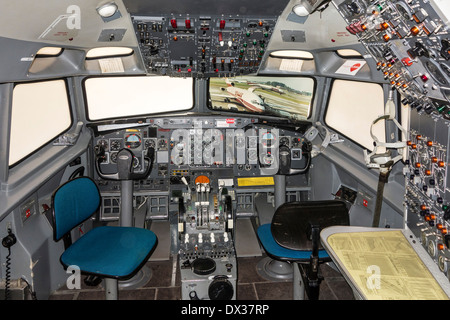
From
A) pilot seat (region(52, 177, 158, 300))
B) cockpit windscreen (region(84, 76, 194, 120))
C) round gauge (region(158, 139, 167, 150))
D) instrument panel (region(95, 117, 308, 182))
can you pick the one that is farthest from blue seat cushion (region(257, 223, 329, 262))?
cockpit windscreen (region(84, 76, 194, 120))

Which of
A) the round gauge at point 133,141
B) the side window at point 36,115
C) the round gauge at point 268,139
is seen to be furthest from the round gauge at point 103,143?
the round gauge at point 268,139

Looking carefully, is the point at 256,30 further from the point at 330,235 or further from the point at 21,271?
the point at 21,271

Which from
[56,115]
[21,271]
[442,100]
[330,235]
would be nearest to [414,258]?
[330,235]

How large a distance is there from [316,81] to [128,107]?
2155 millimetres

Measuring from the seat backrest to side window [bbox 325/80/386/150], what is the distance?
2.42m

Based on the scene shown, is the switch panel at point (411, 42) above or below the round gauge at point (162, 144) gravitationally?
above

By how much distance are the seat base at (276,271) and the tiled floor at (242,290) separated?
46 millimetres

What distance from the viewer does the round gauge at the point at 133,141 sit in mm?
4289

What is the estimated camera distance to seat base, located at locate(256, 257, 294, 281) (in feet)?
11.9

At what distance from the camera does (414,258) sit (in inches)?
83.0

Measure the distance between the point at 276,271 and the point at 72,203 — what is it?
6.47 feet

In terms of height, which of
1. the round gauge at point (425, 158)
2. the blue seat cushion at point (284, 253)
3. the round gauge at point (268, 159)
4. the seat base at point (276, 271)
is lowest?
the seat base at point (276, 271)

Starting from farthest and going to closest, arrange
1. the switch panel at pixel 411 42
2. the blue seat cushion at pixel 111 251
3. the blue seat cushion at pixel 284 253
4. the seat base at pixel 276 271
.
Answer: the seat base at pixel 276 271, the blue seat cushion at pixel 284 253, the blue seat cushion at pixel 111 251, the switch panel at pixel 411 42

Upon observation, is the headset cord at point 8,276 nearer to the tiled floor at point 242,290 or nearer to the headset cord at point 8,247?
the headset cord at point 8,247
